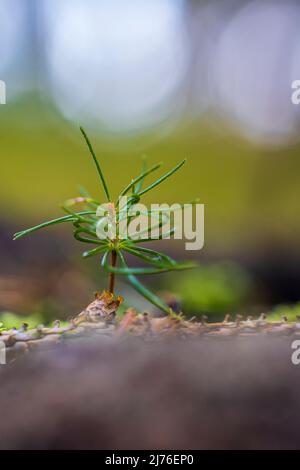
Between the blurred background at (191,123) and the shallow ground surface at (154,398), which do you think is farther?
the blurred background at (191,123)

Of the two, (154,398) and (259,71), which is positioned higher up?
(259,71)

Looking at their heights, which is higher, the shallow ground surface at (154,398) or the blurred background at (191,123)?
the blurred background at (191,123)

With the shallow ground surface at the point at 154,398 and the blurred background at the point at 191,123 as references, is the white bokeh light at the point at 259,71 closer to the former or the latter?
the blurred background at the point at 191,123

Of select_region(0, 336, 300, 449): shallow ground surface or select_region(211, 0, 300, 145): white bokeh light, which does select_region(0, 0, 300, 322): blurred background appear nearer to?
select_region(211, 0, 300, 145): white bokeh light

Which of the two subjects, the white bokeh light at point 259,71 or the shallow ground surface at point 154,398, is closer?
the shallow ground surface at point 154,398

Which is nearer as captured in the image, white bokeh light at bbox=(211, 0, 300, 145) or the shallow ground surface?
the shallow ground surface

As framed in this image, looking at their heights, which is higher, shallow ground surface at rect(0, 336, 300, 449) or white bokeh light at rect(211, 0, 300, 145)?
white bokeh light at rect(211, 0, 300, 145)

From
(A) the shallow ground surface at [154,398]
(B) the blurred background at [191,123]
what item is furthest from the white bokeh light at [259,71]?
(A) the shallow ground surface at [154,398]

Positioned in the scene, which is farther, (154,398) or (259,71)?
(259,71)

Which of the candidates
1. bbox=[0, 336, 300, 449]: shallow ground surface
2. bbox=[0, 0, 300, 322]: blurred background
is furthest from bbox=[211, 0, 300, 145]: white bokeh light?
bbox=[0, 336, 300, 449]: shallow ground surface

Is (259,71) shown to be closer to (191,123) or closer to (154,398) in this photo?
(191,123)

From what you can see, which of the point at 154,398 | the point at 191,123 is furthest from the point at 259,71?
the point at 154,398

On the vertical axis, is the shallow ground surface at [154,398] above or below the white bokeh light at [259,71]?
below

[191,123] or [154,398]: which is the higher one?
[191,123]
